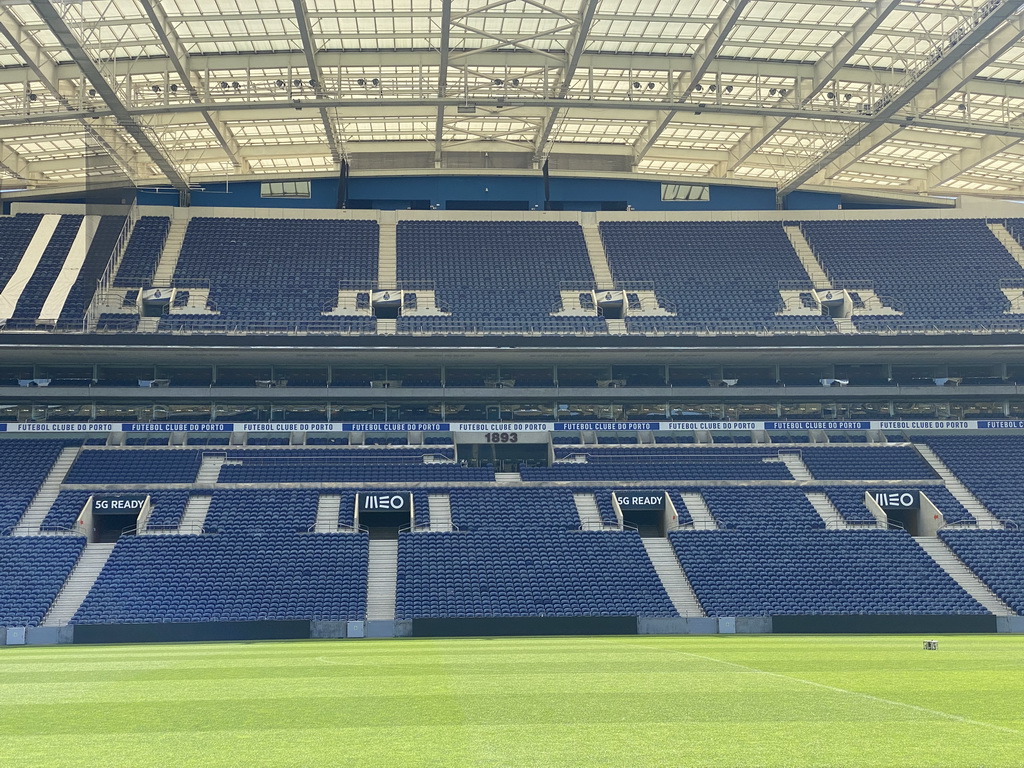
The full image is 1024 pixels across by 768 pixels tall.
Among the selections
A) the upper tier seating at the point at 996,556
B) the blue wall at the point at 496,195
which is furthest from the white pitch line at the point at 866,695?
the blue wall at the point at 496,195

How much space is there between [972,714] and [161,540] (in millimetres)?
29935

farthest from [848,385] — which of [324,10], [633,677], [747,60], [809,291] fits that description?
[633,677]

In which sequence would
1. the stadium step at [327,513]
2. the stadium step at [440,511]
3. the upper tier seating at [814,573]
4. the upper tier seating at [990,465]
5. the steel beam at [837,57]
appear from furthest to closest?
the upper tier seating at [990,465]
the stadium step at [440,511]
the stadium step at [327,513]
the steel beam at [837,57]
the upper tier seating at [814,573]

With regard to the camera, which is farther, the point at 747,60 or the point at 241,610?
the point at 747,60

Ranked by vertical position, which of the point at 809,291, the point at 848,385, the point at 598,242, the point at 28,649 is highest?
the point at 598,242

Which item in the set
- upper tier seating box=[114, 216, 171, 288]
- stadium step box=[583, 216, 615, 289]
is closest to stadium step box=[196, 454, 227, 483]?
upper tier seating box=[114, 216, 171, 288]

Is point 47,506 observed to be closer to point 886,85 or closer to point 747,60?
point 747,60

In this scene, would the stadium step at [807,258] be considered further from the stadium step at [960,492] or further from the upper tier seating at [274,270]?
the upper tier seating at [274,270]

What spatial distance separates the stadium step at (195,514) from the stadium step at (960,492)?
30.6 meters

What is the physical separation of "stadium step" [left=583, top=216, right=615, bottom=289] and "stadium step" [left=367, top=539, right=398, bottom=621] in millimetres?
18920

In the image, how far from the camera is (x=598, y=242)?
52188 mm

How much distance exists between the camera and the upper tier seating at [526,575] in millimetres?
32062

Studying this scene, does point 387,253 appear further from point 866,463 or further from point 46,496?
point 866,463

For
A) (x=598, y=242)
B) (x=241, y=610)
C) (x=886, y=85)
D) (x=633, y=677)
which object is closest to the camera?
(x=633, y=677)
